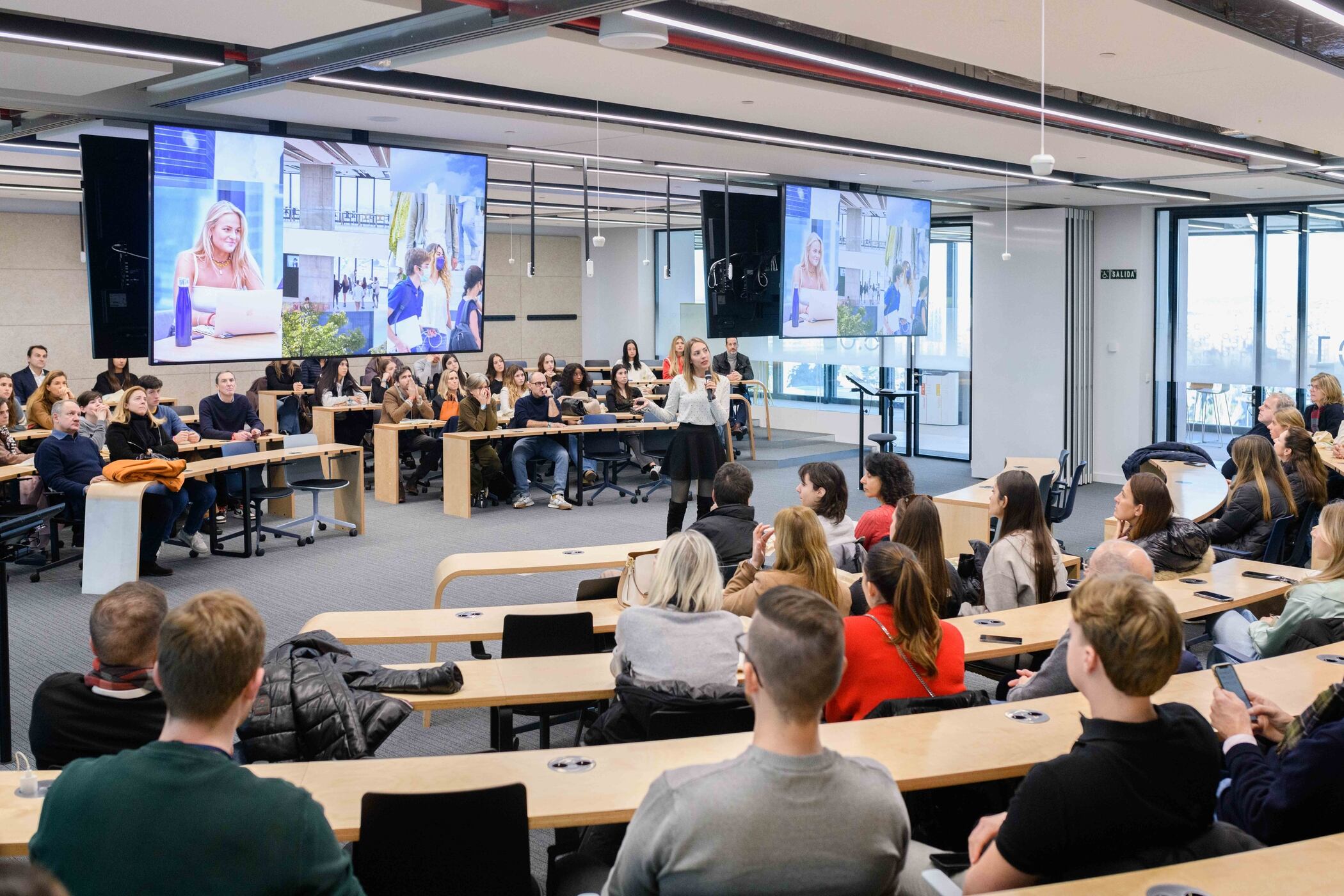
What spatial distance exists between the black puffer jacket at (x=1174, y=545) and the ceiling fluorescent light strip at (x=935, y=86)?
2.41 metres

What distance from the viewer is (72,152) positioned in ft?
32.9

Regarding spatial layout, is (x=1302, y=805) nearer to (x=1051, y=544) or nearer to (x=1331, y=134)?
(x=1051, y=544)

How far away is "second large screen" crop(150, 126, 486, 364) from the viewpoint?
6969 mm

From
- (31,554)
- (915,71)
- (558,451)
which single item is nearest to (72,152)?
(31,554)

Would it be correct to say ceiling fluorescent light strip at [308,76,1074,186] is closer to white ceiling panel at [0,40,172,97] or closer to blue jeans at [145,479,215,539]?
white ceiling panel at [0,40,172,97]

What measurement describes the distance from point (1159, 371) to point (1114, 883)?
13080 mm

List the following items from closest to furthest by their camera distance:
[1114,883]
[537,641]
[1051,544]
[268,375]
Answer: [1114,883], [537,641], [1051,544], [268,375]

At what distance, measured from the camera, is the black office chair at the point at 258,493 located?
936 centimetres

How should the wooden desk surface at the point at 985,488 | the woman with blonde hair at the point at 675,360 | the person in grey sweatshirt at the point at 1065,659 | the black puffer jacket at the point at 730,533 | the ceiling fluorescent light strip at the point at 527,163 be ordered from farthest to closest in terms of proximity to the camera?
the woman with blonde hair at the point at 675,360
the ceiling fluorescent light strip at the point at 527,163
the wooden desk surface at the point at 985,488
the black puffer jacket at the point at 730,533
the person in grey sweatshirt at the point at 1065,659

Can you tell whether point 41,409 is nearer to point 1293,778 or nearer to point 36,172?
point 36,172

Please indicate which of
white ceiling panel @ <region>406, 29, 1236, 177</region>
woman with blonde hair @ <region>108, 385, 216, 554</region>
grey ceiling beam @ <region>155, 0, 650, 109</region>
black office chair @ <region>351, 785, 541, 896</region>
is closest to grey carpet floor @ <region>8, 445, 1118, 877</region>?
woman with blonde hair @ <region>108, 385, 216, 554</region>

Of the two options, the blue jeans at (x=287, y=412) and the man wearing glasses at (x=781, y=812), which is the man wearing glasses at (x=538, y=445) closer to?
the blue jeans at (x=287, y=412)

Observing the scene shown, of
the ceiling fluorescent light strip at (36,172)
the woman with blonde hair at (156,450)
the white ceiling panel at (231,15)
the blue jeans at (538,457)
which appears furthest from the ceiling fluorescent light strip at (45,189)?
the white ceiling panel at (231,15)

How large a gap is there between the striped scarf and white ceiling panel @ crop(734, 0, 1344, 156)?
3.08 metres
